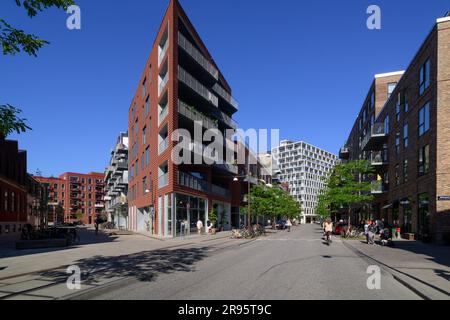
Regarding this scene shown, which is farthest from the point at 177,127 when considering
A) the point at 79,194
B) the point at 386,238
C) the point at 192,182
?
the point at 79,194

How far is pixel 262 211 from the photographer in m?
47.8

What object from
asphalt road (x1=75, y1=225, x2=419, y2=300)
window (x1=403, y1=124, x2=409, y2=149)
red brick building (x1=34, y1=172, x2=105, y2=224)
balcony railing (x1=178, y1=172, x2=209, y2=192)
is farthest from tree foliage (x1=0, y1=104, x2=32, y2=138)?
red brick building (x1=34, y1=172, x2=105, y2=224)

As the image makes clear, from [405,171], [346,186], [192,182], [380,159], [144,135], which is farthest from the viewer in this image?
[144,135]

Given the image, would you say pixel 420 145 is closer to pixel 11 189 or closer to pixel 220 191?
pixel 220 191

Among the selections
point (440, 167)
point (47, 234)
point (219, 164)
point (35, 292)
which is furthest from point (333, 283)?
point (219, 164)

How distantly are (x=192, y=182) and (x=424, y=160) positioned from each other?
19.4 meters

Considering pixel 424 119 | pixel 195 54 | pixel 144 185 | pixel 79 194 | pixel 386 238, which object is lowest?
pixel 79 194

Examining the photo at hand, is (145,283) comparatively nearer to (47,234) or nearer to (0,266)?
(0,266)

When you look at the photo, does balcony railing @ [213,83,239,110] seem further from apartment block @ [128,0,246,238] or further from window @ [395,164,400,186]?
window @ [395,164,400,186]

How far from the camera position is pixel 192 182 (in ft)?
118

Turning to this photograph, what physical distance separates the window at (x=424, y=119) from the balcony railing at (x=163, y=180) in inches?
798

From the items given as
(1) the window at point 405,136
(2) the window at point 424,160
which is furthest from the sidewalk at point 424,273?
(1) the window at point 405,136

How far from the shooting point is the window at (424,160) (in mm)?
25672

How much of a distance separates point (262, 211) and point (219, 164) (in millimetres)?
10515
